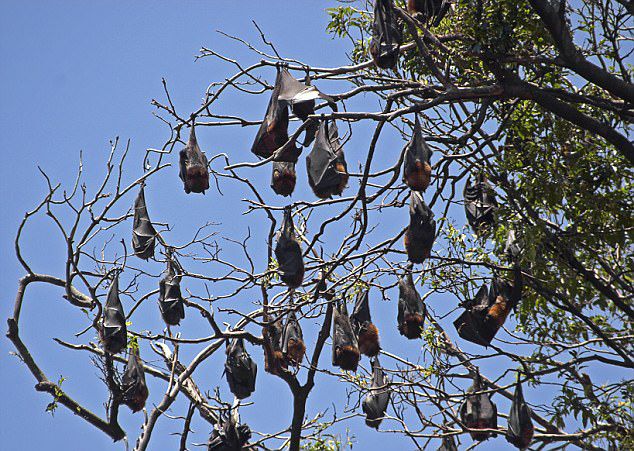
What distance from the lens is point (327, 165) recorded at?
7008 mm

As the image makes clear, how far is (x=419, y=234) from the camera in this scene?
7.30 metres

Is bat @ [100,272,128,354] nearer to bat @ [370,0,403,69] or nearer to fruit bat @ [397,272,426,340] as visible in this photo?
fruit bat @ [397,272,426,340]

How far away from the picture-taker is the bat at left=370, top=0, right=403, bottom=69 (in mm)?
6828

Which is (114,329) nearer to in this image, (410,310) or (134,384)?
(134,384)

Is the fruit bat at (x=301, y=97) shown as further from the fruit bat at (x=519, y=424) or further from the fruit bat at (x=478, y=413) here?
the fruit bat at (x=478, y=413)

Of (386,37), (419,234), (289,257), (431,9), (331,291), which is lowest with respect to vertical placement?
(419,234)

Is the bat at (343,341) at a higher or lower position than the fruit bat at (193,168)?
lower

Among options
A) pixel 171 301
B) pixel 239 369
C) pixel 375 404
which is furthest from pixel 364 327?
pixel 171 301

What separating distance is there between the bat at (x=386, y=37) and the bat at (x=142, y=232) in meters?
3.42

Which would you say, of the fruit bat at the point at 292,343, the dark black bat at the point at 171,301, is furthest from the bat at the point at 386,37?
the dark black bat at the point at 171,301

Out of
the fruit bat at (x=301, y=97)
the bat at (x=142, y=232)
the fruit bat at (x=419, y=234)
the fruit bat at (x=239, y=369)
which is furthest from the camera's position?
the fruit bat at (x=239, y=369)

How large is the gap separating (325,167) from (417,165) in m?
0.67

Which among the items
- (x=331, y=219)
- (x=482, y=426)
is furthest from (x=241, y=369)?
(x=331, y=219)

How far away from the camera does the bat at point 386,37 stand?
6.83 meters
